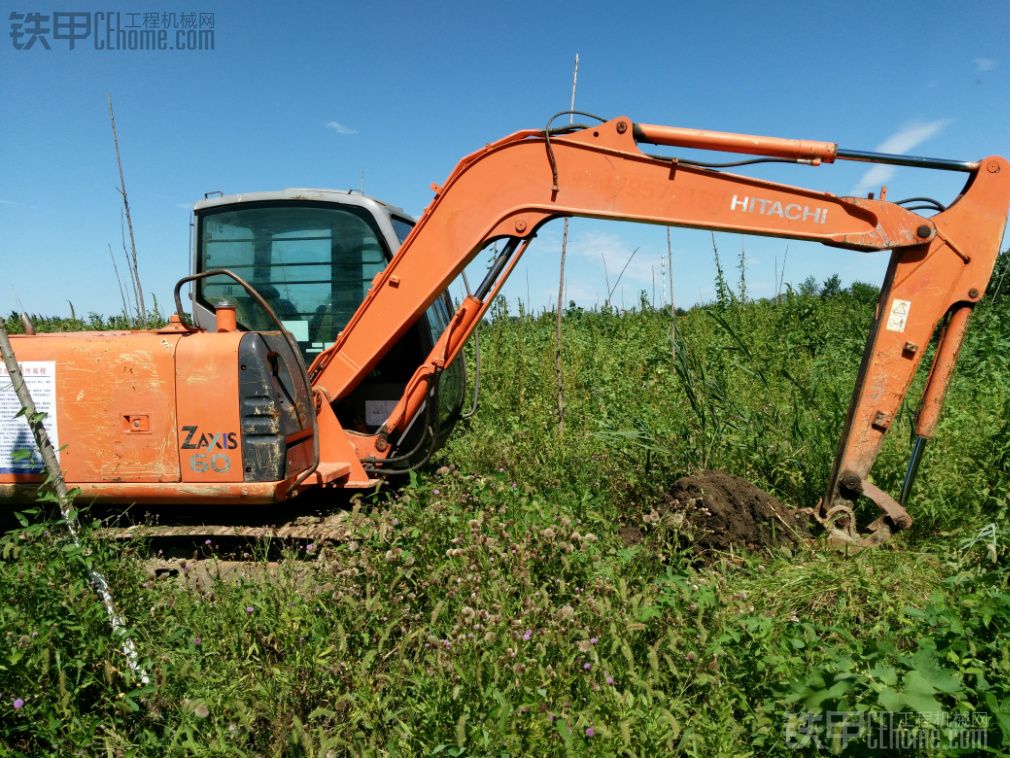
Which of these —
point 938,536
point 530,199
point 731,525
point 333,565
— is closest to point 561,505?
point 731,525

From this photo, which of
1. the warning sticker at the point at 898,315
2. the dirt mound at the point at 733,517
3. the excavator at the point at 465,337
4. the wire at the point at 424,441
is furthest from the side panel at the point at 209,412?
the warning sticker at the point at 898,315

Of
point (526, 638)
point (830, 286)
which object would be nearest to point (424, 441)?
point (526, 638)

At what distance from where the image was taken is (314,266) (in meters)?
4.84

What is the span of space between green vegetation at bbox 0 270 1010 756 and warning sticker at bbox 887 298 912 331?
1.09m

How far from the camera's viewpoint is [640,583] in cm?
327

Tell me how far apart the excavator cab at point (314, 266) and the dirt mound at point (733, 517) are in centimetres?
180

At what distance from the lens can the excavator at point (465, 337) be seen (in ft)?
12.5

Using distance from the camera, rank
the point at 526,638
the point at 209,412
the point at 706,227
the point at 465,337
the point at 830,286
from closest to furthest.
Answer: the point at 526,638 < the point at 209,412 < the point at 706,227 < the point at 465,337 < the point at 830,286

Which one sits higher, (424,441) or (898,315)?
(898,315)

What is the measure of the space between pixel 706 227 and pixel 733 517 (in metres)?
1.67

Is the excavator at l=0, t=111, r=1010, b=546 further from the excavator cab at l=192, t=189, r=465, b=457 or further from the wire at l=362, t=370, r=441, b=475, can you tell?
the excavator cab at l=192, t=189, r=465, b=457

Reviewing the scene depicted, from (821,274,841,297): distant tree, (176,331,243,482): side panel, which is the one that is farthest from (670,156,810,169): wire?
(821,274,841,297): distant tree

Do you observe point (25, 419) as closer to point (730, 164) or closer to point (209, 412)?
point (209, 412)

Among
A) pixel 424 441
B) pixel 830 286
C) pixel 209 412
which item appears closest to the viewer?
pixel 209 412
